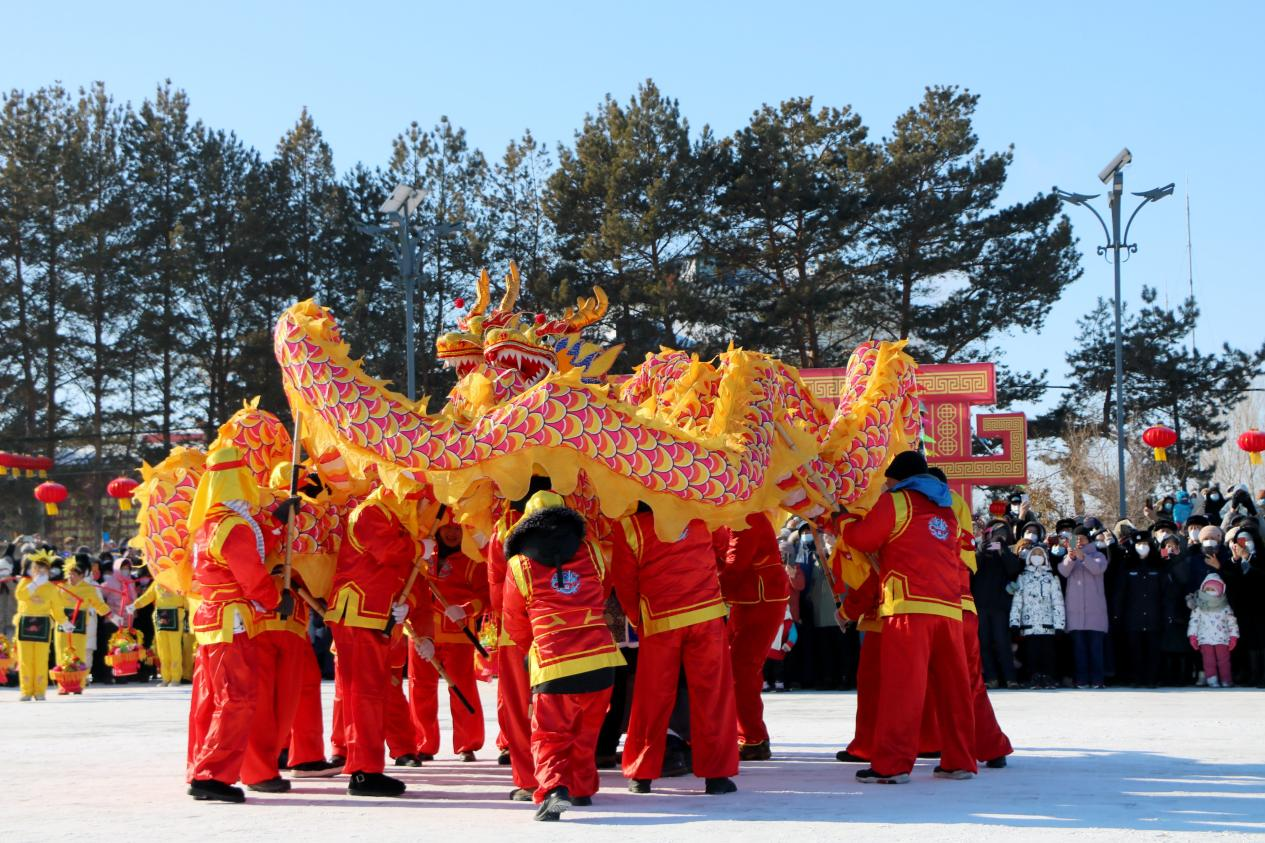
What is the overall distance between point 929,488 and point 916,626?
28.3 inches

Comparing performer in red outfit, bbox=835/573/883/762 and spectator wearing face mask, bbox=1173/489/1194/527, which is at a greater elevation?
spectator wearing face mask, bbox=1173/489/1194/527

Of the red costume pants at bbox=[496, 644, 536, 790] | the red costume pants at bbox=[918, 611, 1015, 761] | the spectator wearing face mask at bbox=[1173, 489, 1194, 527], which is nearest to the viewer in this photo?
the red costume pants at bbox=[496, 644, 536, 790]

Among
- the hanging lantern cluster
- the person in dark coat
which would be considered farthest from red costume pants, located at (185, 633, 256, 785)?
the hanging lantern cluster

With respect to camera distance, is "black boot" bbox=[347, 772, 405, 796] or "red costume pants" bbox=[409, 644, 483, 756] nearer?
"black boot" bbox=[347, 772, 405, 796]

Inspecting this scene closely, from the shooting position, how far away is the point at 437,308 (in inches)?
1078

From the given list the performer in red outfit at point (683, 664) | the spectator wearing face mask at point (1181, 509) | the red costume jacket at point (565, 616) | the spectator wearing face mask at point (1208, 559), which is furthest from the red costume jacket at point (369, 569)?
the spectator wearing face mask at point (1181, 509)

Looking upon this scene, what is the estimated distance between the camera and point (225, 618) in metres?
7.15

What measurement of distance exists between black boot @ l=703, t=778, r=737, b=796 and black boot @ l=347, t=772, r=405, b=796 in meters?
1.51

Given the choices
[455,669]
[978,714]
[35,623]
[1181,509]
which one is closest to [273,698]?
[455,669]

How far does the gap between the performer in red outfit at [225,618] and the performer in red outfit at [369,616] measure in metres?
0.38

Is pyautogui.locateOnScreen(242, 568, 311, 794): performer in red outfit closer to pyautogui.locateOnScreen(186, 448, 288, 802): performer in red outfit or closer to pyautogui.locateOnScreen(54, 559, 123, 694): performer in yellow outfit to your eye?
pyautogui.locateOnScreen(186, 448, 288, 802): performer in red outfit

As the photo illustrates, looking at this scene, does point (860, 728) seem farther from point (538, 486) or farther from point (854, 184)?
point (854, 184)

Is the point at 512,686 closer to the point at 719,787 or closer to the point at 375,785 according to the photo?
the point at 375,785

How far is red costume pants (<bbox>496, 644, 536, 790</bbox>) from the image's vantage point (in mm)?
7098
